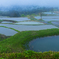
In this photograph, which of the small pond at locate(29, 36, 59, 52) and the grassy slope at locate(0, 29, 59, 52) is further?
the small pond at locate(29, 36, 59, 52)

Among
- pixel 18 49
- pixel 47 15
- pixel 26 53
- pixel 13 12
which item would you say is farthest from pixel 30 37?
pixel 47 15

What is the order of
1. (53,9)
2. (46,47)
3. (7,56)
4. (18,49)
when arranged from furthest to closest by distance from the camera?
(53,9) → (46,47) → (18,49) → (7,56)

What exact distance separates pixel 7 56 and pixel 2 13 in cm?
1027

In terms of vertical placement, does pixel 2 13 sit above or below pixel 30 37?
above

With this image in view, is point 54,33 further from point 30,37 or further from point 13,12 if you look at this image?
point 13,12

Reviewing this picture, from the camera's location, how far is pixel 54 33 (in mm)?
4438

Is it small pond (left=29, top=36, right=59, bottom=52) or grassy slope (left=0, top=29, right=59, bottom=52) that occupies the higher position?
grassy slope (left=0, top=29, right=59, bottom=52)

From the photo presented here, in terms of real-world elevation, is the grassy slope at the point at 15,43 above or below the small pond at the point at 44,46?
above

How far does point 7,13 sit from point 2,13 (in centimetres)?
72

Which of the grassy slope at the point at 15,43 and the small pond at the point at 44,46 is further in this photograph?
the small pond at the point at 44,46

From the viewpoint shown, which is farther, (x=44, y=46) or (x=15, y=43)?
(x=15, y=43)

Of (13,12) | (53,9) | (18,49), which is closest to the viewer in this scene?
(18,49)

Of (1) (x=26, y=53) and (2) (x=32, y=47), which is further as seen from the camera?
(2) (x=32, y=47)

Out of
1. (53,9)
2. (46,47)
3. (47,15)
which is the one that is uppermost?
(53,9)
